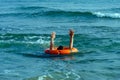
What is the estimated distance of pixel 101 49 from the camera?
32.3m

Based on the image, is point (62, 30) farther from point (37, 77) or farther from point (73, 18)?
point (37, 77)

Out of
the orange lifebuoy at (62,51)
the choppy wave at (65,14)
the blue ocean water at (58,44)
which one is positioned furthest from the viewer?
the choppy wave at (65,14)

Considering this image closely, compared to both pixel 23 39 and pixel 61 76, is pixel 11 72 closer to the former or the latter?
pixel 61 76

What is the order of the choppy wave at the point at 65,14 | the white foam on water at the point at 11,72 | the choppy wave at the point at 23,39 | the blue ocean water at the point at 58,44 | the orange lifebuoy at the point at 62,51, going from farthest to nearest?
the choppy wave at the point at 65,14 → the choppy wave at the point at 23,39 → the orange lifebuoy at the point at 62,51 → the blue ocean water at the point at 58,44 → the white foam on water at the point at 11,72

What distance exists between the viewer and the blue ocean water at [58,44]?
81.4 ft

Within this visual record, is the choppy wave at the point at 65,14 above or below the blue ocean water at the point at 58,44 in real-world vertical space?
Result: above

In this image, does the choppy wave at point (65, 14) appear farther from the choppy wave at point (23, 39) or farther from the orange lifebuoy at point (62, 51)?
the orange lifebuoy at point (62, 51)

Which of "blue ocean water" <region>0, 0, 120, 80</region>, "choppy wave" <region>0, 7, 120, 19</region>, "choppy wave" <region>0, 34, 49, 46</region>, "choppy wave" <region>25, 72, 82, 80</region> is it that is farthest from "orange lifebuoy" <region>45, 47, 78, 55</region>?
"choppy wave" <region>0, 7, 120, 19</region>

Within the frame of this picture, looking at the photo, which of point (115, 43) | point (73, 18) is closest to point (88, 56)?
point (115, 43)

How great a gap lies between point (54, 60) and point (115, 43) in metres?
7.59

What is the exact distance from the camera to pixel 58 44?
35.5 meters

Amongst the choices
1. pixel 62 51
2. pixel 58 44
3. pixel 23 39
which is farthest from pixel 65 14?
pixel 62 51

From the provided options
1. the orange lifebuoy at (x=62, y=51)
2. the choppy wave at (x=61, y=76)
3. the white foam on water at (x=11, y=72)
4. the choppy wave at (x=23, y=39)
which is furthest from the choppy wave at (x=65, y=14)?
the white foam on water at (x=11, y=72)

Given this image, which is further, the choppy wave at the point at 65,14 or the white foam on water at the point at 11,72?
the choppy wave at the point at 65,14
